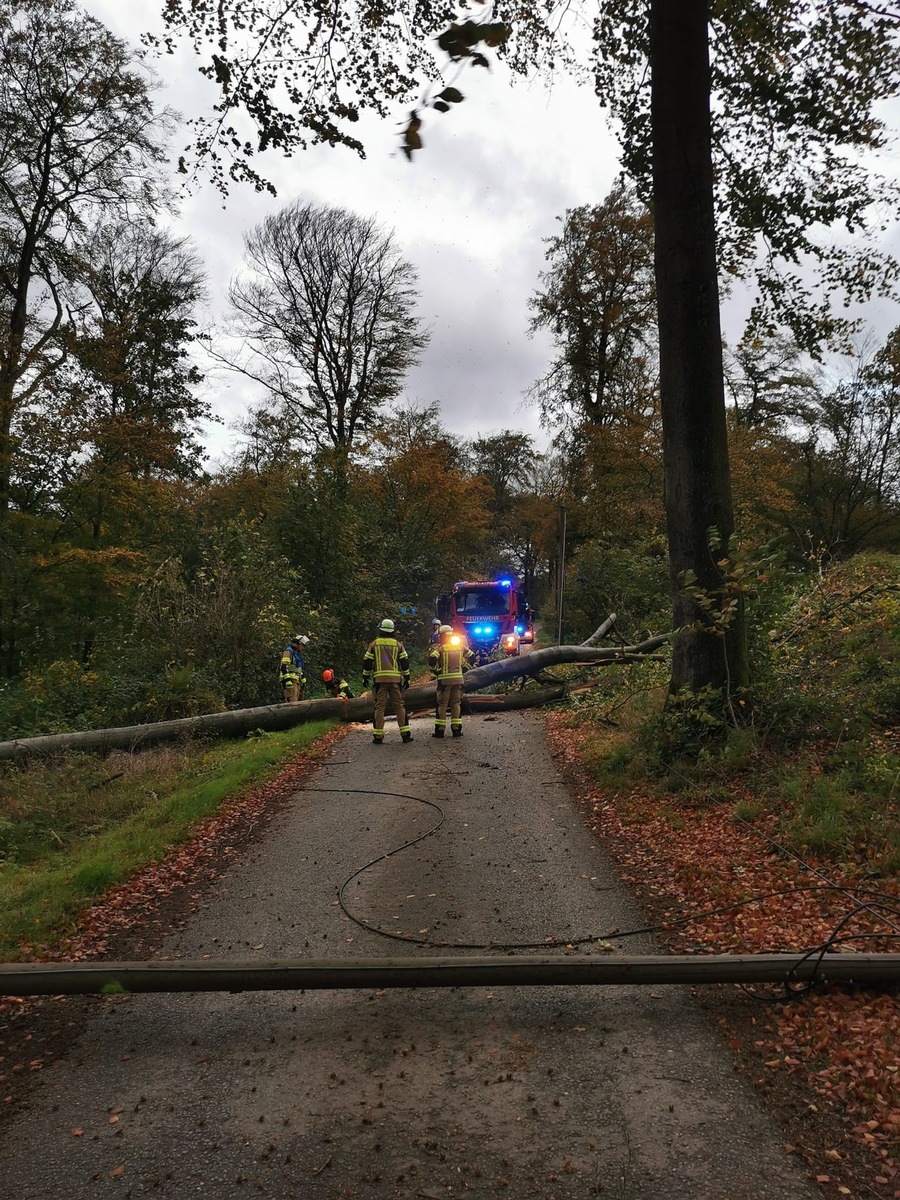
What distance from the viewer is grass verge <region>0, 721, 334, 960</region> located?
533 centimetres

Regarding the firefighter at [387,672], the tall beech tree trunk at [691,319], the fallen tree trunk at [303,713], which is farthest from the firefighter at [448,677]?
the tall beech tree trunk at [691,319]

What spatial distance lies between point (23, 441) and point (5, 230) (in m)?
6.64

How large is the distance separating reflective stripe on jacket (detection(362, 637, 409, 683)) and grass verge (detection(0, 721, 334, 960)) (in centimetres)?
159

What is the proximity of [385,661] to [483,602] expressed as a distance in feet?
30.7

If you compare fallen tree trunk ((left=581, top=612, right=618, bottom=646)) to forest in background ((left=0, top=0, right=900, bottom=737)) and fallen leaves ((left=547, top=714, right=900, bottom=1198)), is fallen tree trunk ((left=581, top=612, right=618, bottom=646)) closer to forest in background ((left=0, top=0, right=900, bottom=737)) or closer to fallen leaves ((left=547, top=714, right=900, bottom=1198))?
forest in background ((left=0, top=0, right=900, bottom=737))

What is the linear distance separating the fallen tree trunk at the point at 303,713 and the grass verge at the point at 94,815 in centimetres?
32

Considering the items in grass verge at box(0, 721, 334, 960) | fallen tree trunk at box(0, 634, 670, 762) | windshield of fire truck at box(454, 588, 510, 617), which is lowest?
grass verge at box(0, 721, 334, 960)

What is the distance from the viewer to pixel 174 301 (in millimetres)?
23766

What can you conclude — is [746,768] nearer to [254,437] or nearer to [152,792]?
[152,792]

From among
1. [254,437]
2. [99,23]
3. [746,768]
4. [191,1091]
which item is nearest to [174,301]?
[99,23]

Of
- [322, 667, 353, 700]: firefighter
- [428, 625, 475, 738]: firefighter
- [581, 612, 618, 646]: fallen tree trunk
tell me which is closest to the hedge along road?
[428, 625, 475, 738]: firefighter

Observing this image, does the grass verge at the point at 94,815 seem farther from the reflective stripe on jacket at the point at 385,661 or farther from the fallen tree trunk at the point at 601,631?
the fallen tree trunk at the point at 601,631

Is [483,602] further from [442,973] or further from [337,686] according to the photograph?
[442,973]

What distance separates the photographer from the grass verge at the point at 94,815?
17.5 ft
